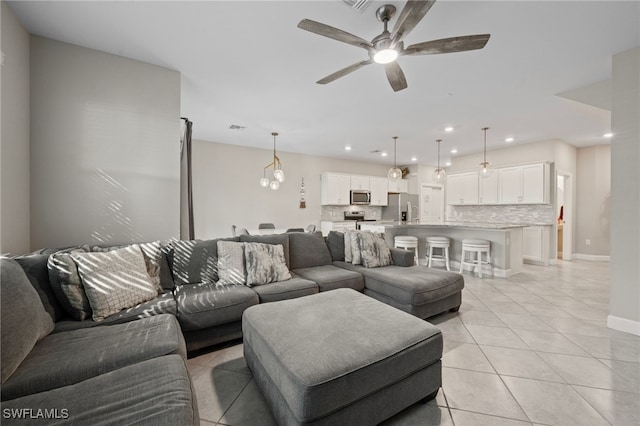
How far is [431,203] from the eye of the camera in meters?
8.46

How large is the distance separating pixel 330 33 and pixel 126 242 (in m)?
2.73

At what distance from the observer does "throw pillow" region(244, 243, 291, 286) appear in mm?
2484

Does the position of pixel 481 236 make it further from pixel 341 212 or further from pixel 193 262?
pixel 193 262

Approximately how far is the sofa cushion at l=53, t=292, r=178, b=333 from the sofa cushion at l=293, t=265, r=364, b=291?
131cm

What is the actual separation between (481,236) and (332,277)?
3.60 m

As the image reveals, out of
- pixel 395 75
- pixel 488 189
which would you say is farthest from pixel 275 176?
pixel 488 189

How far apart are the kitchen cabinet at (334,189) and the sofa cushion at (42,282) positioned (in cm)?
560

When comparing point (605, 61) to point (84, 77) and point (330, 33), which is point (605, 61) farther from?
point (84, 77)

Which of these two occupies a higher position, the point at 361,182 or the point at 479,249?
the point at 361,182

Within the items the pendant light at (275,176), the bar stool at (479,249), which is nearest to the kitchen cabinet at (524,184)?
the bar stool at (479,249)

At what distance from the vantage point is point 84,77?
7.92 ft

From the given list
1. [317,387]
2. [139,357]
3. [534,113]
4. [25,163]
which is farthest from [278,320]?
[534,113]

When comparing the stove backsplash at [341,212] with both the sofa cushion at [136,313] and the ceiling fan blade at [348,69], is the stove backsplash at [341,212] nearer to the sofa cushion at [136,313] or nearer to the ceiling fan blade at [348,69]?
the ceiling fan blade at [348,69]

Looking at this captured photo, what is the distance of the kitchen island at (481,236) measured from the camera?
4445mm
